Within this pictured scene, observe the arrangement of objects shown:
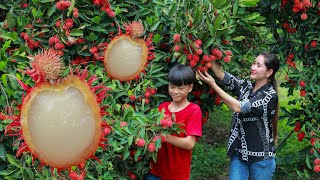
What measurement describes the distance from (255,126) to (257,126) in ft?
0.04

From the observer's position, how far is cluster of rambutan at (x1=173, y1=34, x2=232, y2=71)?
96.7 inches

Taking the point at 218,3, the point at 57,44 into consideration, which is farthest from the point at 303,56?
the point at 57,44

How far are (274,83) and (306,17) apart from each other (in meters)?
0.67

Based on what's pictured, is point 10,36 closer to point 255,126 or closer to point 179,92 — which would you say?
point 179,92

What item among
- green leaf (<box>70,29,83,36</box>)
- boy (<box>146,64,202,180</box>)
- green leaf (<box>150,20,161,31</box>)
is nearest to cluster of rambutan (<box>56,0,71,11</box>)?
green leaf (<box>70,29,83,36</box>)

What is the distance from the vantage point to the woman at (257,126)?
8.51ft

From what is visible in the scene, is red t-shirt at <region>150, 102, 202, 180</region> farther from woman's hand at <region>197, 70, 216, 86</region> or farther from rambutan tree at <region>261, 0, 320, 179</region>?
rambutan tree at <region>261, 0, 320, 179</region>

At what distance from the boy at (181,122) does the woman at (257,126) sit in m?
0.27

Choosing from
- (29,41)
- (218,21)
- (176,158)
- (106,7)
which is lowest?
(176,158)

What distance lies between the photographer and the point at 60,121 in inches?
39.4

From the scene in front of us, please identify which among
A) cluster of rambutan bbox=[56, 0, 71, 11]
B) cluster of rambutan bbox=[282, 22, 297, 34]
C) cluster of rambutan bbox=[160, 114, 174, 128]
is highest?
cluster of rambutan bbox=[282, 22, 297, 34]

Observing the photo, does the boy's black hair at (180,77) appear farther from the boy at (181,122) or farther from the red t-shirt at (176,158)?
the red t-shirt at (176,158)

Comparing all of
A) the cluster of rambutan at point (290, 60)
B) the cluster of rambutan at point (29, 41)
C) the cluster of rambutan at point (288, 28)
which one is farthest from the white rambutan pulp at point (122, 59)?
the cluster of rambutan at point (288, 28)

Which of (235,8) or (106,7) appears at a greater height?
(235,8)
